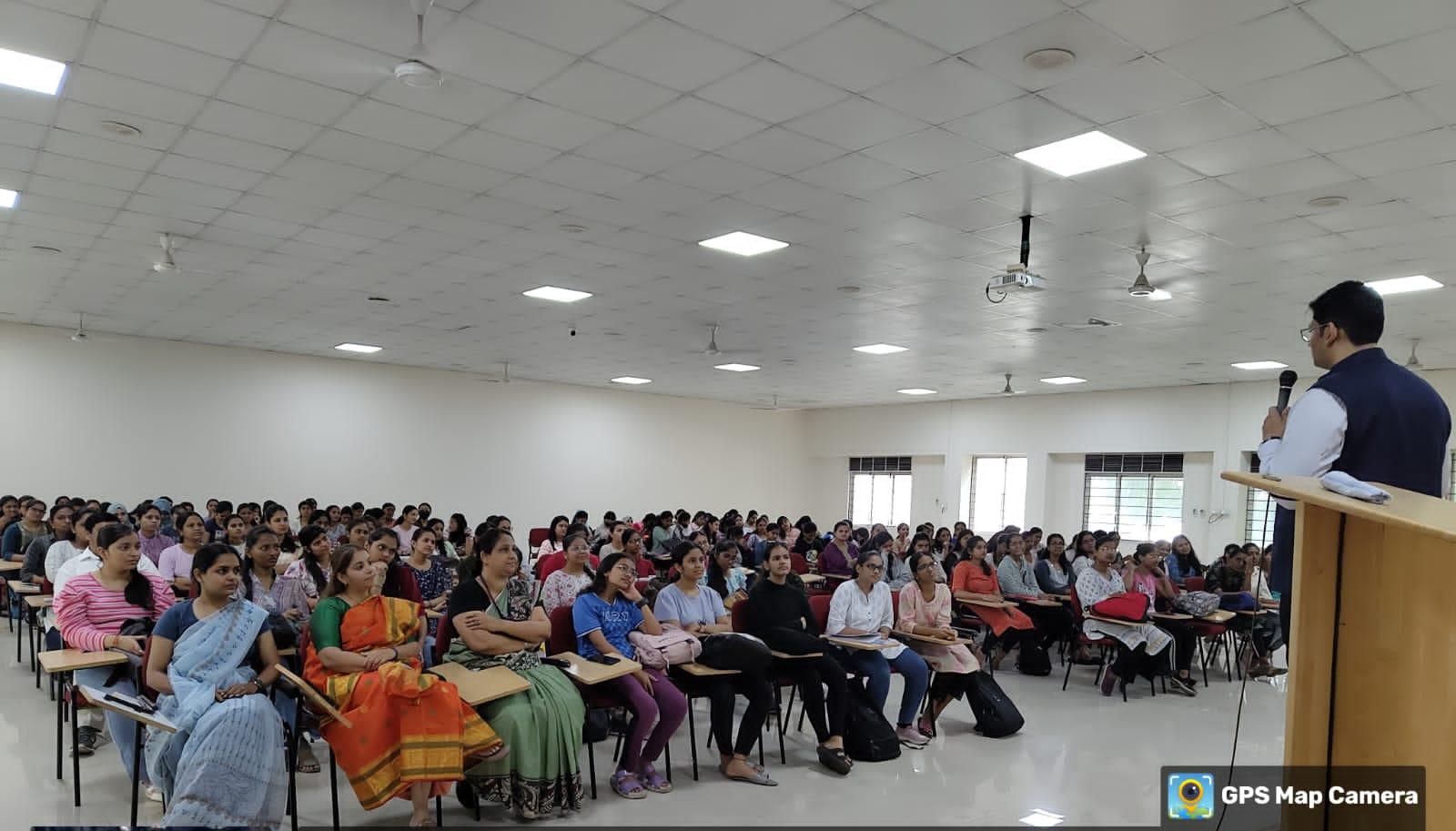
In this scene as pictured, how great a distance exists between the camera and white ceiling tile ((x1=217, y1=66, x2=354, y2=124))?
14.1ft

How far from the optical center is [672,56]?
154 inches

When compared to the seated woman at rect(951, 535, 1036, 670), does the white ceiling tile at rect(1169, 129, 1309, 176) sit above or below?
above

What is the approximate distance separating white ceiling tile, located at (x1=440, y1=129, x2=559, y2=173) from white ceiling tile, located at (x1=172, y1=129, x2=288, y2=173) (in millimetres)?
1022

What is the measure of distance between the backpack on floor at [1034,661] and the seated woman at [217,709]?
245 inches

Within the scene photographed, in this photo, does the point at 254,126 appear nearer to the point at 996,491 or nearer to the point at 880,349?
the point at 880,349

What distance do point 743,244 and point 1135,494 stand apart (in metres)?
10.7

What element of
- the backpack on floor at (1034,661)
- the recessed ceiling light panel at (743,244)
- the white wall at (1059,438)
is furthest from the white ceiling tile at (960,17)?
the white wall at (1059,438)

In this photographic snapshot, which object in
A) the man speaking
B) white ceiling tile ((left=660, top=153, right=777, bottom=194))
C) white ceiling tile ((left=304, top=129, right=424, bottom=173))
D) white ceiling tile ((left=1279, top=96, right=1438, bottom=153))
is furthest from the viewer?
white ceiling tile ((left=660, top=153, right=777, bottom=194))

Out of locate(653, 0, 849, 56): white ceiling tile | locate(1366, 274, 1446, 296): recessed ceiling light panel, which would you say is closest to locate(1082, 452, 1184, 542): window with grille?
locate(1366, 274, 1446, 296): recessed ceiling light panel

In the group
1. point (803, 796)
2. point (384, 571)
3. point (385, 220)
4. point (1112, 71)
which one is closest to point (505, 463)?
point (385, 220)

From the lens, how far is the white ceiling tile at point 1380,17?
10.7 ft

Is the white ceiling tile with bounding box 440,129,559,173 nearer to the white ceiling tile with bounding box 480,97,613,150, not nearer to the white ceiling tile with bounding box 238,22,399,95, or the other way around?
the white ceiling tile with bounding box 480,97,613,150

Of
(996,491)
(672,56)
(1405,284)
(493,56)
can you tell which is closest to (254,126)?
(493,56)

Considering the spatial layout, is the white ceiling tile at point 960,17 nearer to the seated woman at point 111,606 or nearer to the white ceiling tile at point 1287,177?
→ the white ceiling tile at point 1287,177
